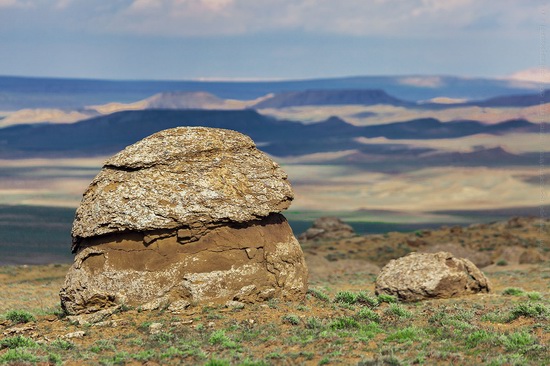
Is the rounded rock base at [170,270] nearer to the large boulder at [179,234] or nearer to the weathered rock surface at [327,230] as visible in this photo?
the large boulder at [179,234]

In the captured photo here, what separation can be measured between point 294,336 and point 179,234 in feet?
13.6

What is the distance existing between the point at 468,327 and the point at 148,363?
22.4ft

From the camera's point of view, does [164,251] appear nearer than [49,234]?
Yes

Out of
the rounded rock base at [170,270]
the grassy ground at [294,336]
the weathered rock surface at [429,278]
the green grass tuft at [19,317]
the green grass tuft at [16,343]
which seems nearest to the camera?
the grassy ground at [294,336]

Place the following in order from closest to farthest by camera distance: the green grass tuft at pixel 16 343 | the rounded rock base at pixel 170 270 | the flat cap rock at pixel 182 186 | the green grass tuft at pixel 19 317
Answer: the green grass tuft at pixel 16 343, the rounded rock base at pixel 170 270, the flat cap rock at pixel 182 186, the green grass tuft at pixel 19 317

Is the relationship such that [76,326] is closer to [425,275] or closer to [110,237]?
[110,237]

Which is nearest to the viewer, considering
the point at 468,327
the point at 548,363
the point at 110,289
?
the point at 548,363

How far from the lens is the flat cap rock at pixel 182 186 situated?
67.4 ft

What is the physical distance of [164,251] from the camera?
20578 mm

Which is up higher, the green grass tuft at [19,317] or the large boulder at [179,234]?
the large boulder at [179,234]

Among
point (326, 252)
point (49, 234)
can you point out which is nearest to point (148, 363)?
point (326, 252)

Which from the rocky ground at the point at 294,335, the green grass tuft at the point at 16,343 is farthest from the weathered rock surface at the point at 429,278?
the green grass tuft at the point at 16,343

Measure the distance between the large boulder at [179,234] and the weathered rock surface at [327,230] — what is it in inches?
1764

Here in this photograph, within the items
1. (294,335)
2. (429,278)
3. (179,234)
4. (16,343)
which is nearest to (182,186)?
(179,234)
